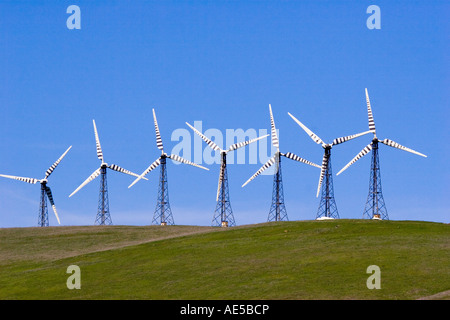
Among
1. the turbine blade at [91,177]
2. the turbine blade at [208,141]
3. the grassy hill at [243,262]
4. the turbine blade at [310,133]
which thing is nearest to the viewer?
the grassy hill at [243,262]

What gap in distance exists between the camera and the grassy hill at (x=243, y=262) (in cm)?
6312

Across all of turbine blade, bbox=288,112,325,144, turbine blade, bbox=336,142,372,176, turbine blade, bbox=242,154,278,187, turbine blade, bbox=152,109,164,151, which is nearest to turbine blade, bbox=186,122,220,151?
turbine blade, bbox=152,109,164,151

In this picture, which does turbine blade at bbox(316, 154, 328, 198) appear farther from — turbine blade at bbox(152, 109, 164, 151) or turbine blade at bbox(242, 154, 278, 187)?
turbine blade at bbox(152, 109, 164, 151)

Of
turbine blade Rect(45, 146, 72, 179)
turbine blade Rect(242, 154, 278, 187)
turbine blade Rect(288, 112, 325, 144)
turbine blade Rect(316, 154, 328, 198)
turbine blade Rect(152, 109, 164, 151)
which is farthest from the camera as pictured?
turbine blade Rect(45, 146, 72, 179)

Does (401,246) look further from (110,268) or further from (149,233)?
(149,233)

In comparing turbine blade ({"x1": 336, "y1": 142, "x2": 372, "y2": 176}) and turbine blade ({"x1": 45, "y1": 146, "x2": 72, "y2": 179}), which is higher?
turbine blade ({"x1": 45, "y1": 146, "x2": 72, "y2": 179})

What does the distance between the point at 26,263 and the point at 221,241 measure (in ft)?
76.2

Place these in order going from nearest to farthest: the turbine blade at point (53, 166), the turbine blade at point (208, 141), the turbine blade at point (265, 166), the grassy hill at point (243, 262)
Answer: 1. the grassy hill at point (243, 262)
2. the turbine blade at point (265, 166)
3. the turbine blade at point (208, 141)
4. the turbine blade at point (53, 166)

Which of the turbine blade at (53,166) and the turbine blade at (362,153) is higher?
the turbine blade at (53,166)

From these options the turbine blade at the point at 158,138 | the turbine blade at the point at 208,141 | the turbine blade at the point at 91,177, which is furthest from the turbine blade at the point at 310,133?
the turbine blade at the point at 91,177

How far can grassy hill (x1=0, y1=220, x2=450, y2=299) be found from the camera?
63.1m

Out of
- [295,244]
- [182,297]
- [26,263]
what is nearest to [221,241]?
[295,244]

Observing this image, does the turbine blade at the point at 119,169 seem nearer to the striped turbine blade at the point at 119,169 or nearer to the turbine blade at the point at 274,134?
the striped turbine blade at the point at 119,169
